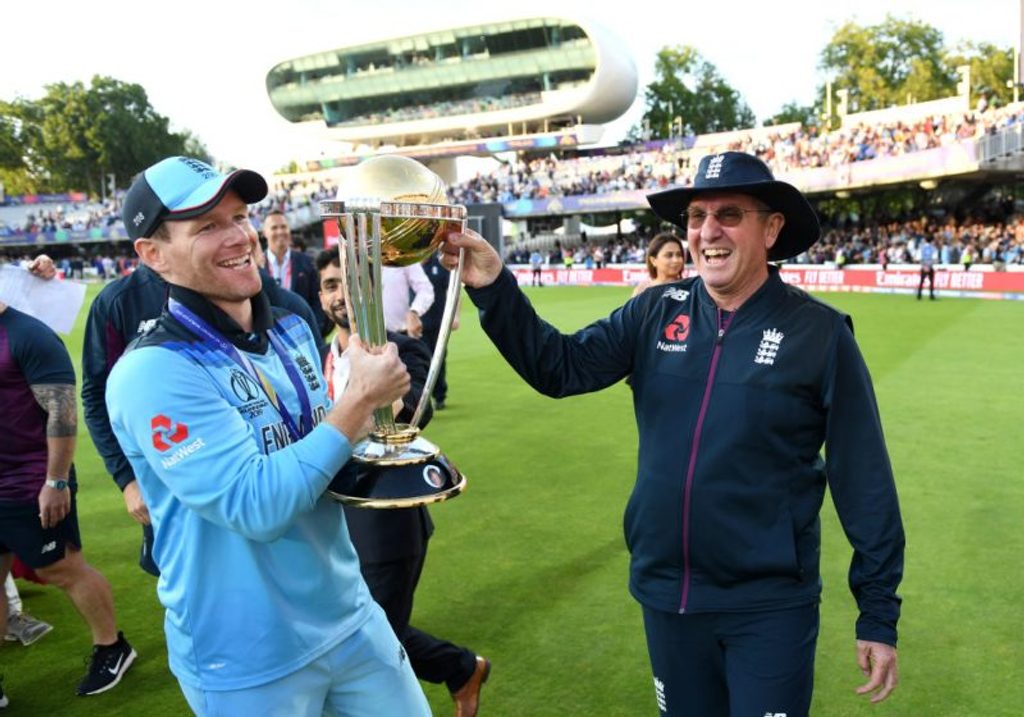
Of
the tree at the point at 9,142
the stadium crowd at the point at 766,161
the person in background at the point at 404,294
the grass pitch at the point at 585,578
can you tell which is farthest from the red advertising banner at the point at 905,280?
the tree at the point at 9,142

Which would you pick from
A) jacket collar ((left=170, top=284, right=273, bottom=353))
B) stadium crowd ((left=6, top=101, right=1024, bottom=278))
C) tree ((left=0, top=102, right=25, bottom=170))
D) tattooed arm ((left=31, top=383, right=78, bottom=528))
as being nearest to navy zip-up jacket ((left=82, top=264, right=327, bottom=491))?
tattooed arm ((left=31, top=383, right=78, bottom=528))

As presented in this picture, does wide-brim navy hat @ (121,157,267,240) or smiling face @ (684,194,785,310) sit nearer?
wide-brim navy hat @ (121,157,267,240)

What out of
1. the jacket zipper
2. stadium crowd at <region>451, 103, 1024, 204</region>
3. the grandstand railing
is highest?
stadium crowd at <region>451, 103, 1024, 204</region>

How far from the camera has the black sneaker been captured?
3.96m

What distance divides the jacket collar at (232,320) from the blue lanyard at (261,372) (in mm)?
13

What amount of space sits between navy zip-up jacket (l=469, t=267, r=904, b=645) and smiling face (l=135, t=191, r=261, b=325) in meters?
0.71

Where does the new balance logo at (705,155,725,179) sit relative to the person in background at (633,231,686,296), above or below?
above

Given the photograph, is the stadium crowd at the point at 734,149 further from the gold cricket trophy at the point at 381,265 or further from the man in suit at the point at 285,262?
the gold cricket trophy at the point at 381,265

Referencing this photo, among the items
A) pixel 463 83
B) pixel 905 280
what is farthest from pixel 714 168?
pixel 463 83

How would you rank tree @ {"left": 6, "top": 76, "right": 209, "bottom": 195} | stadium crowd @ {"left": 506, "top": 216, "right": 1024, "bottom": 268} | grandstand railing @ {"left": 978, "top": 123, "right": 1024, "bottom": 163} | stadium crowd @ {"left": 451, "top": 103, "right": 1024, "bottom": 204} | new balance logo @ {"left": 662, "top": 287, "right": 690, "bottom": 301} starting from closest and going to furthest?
new balance logo @ {"left": 662, "top": 287, "right": 690, "bottom": 301} < stadium crowd @ {"left": 506, "top": 216, "right": 1024, "bottom": 268} < grandstand railing @ {"left": 978, "top": 123, "right": 1024, "bottom": 163} < stadium crowd @ {"left": 451, "top": 103, "right": 1024, "bottom": 204} < tree @ {"left": 6, "top": 76, "right": 209, "bottom": 195}

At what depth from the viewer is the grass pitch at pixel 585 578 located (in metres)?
3.84

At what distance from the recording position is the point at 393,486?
2.04 meters

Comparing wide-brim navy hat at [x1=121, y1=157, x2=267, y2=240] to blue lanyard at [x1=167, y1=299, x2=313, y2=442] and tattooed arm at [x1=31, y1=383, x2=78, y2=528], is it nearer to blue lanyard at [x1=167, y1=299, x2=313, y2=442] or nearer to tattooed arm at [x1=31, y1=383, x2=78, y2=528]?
blue lanyard at [x1=167, y1=299, x2=313, y2=442]

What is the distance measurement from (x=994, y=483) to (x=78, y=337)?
61.5ft
